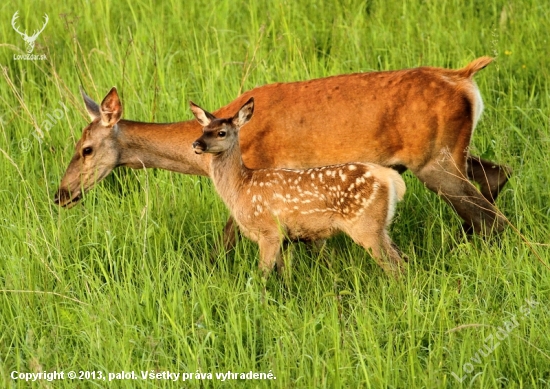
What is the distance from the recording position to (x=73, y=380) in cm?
467

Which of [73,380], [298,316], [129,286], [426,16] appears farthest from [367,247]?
[426,16]

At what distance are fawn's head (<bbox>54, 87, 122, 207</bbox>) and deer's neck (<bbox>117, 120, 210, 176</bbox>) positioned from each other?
0.07 metres

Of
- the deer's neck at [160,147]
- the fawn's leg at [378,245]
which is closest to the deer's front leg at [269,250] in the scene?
the fawn's leg at [378,245]

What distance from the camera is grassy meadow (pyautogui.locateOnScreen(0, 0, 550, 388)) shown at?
15.4 feet

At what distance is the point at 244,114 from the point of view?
19.9ft

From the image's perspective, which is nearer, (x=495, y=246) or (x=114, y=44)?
(x=495, y=246)

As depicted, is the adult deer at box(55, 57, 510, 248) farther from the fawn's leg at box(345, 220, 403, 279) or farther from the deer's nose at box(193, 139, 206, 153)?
the fawn's leg at box(345, 220, 403, 279)

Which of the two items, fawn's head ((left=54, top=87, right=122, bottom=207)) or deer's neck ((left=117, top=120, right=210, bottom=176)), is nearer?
fawn's head ((left=54, top=87, right=122, bottom=207))

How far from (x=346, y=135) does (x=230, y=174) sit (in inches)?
30.0

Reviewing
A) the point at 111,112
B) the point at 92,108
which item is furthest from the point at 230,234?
the point at 92,108

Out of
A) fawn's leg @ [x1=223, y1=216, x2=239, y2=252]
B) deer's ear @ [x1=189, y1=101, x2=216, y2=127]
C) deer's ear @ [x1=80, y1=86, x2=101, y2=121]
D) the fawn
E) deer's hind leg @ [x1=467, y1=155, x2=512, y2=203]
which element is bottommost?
deer's hind leg @ [x1=467, y1=155, x2=512, y2=203]

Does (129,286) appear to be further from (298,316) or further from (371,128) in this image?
(371,128)

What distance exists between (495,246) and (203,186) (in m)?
1.98

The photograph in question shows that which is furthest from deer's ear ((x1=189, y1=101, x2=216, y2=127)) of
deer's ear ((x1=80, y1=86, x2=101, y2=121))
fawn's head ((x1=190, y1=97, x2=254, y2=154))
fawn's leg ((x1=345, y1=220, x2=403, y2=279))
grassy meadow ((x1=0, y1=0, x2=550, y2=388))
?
fawn's leg ((x1=345, y1=220, x2=403, y2=279))
